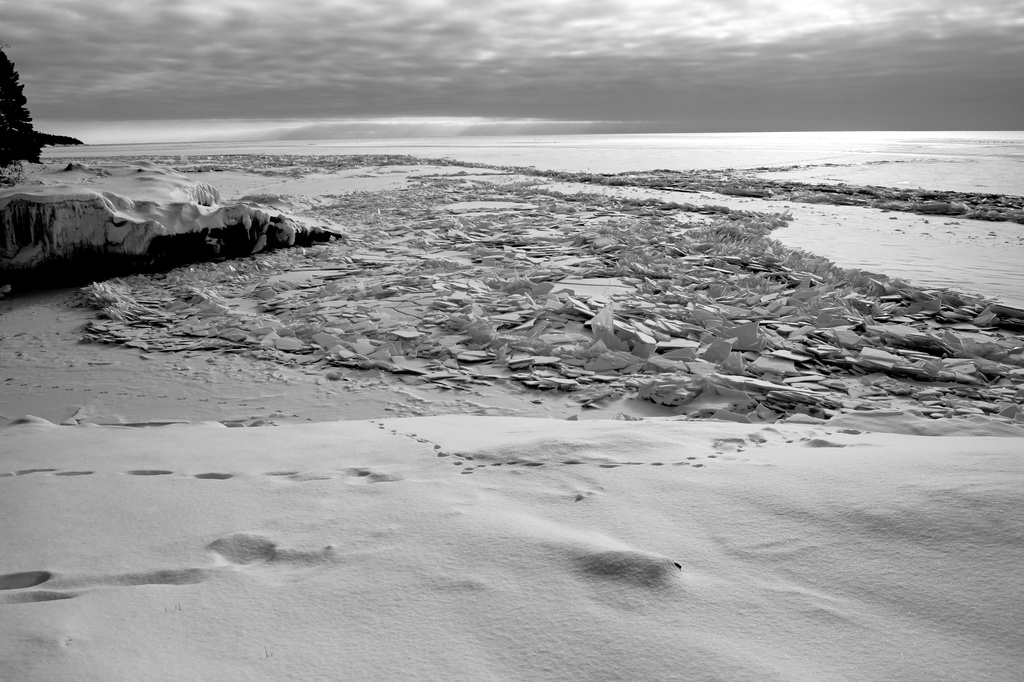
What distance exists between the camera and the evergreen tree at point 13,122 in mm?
8375

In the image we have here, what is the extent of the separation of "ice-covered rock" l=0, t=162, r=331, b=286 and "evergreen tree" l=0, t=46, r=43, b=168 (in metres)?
2.09

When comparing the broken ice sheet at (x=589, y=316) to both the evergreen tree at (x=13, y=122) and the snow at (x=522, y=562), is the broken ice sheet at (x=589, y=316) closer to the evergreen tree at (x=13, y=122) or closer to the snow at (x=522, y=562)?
the snow at (x=522, y=562)

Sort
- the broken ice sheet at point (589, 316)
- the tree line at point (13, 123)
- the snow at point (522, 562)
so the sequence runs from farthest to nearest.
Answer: the tree line at point (13, 123) → the broken ice sheet at point (589, 316) → the snow at point (522, 562)

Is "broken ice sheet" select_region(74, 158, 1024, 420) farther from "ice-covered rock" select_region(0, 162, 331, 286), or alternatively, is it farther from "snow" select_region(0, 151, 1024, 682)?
"snow" select_region(0, 151, 1024, 682)

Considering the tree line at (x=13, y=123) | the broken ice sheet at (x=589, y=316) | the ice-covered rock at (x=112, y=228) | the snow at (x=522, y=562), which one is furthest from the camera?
the tree line at (x=13, y=123)

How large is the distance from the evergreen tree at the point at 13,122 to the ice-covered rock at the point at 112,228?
209cm

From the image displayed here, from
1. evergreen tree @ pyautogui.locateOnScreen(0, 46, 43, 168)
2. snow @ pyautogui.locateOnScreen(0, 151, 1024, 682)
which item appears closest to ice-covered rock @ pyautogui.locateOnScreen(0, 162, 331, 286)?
evergreen tree @ pyautogui.locateOnScreen(0, 46, 43, 168)

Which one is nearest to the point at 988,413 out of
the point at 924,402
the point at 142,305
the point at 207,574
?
the point at 924,402

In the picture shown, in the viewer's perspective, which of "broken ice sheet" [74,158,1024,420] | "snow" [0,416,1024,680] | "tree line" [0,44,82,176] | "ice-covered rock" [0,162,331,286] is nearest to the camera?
"snow" [0,416,1024,680]

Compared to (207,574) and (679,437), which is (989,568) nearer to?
(679,437)

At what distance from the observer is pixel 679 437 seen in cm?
231

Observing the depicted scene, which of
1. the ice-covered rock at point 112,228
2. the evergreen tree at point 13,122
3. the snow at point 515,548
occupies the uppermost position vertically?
the evergreen tree at point 13,122

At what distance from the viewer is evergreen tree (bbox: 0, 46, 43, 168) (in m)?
8.38

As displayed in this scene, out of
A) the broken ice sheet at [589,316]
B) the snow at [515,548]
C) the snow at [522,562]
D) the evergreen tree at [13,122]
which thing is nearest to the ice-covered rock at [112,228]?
the broken ice sheet at [589,316]
